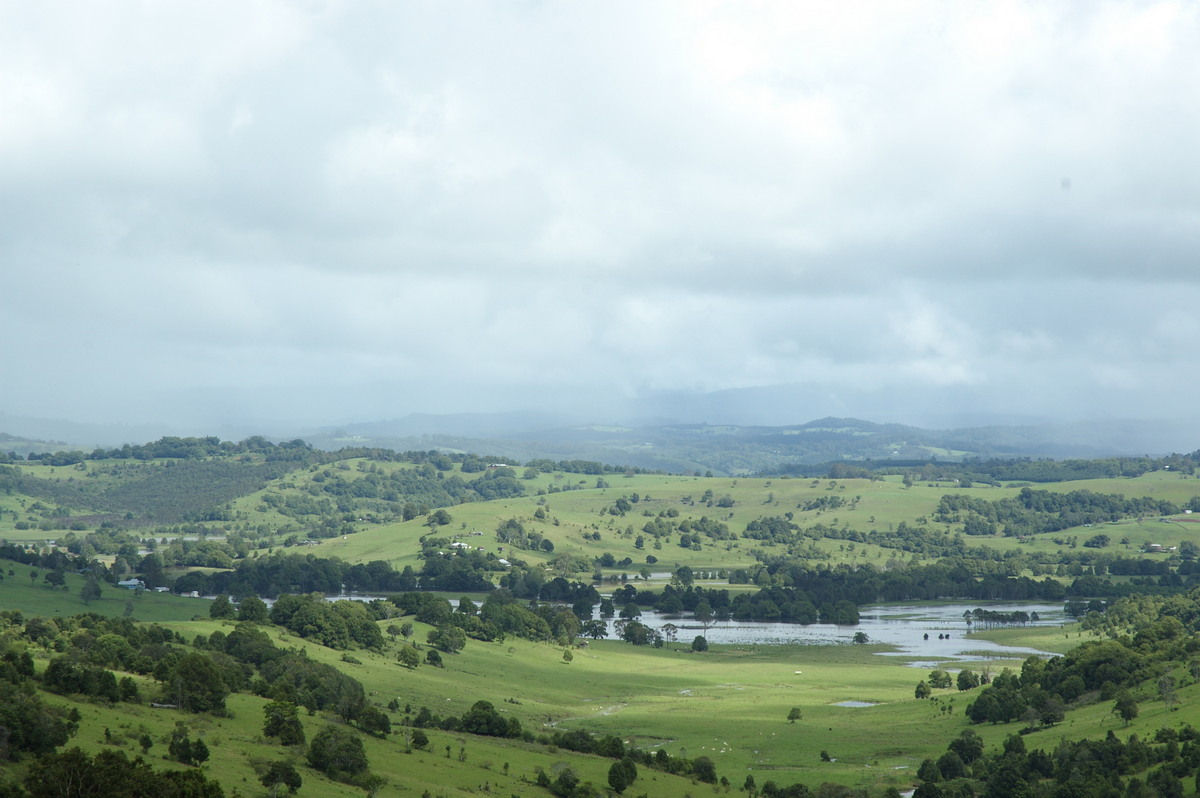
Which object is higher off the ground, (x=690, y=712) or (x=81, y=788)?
(x=81, y=788)

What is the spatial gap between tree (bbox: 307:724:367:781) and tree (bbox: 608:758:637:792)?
16.7m

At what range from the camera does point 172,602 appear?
174875 millimetres

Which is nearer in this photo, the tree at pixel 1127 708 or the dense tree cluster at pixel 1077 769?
the dense tree cluster at pixel 1077 769

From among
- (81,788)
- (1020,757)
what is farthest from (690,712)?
(81,788)

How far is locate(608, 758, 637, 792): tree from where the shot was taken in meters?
75.1

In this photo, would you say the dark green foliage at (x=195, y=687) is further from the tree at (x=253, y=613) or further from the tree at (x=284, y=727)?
the tree at (x=253, y=613)

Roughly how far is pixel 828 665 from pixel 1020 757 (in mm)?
73983

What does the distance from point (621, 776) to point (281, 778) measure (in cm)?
2392

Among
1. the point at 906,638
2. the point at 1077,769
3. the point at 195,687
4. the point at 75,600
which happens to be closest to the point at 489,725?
the point at 195,687

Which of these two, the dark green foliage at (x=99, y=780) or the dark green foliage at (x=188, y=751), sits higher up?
the dark green foliage at (x=99, y=780)

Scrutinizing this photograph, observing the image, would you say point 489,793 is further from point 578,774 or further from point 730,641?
point 730,641

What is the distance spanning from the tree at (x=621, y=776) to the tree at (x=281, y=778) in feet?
73.3

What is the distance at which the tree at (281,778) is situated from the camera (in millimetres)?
60209

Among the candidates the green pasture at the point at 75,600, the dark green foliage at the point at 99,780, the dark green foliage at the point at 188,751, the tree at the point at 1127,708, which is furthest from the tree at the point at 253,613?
the tree at the point at 1127,708
